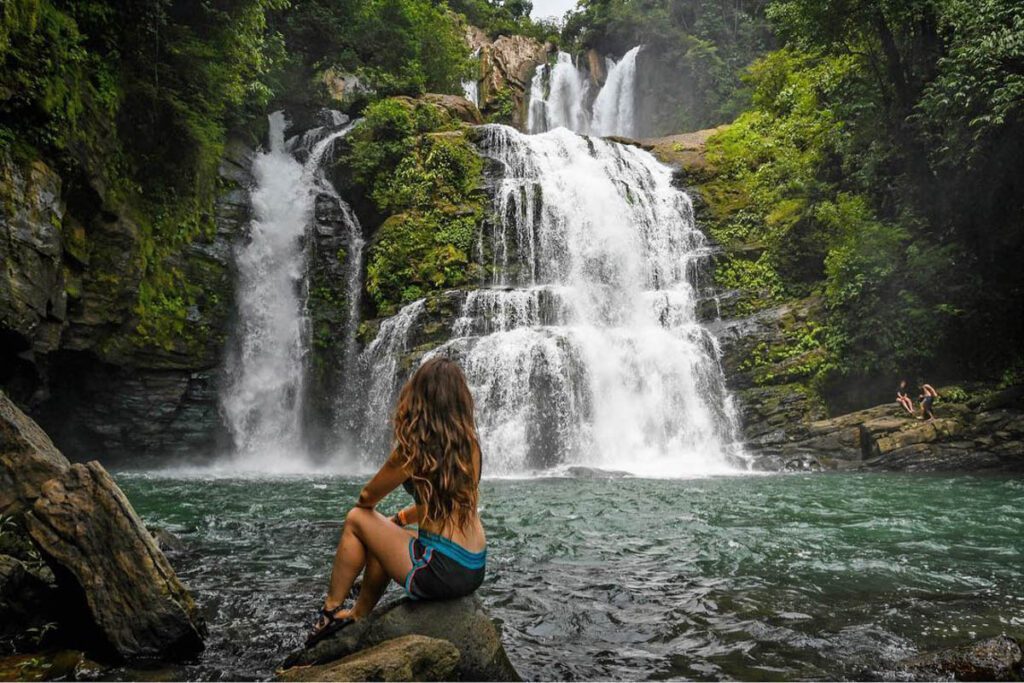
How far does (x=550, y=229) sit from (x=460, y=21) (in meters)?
20.6

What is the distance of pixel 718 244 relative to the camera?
19359 millimetres

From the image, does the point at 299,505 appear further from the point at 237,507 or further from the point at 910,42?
the point at 910,42

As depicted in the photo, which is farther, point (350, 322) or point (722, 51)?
point (722, 51)

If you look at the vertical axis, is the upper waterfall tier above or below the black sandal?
above

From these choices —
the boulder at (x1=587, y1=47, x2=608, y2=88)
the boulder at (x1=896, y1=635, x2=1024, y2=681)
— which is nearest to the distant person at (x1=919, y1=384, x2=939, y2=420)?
the boulder at (x1=896, y1=635, x2=1024, y2=681)

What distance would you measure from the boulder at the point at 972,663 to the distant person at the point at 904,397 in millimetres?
11705

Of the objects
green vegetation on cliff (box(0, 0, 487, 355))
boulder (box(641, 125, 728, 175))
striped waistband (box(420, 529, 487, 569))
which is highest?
boulder (box(641, 125, 728, 175))

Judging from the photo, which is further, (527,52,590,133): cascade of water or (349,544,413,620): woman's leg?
(527,52,590,133): cascade of water

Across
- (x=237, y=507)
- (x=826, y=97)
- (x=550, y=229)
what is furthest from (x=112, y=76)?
(x=826, y=97)

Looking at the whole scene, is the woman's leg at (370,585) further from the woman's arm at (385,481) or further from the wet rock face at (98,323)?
the wet rock face at (98,323)

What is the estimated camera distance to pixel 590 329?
16469 millimetres

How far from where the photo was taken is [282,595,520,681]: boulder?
119 inches

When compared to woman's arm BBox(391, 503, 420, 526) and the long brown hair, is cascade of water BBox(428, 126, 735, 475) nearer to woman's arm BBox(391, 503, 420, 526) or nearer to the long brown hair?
woman's arm BBox(391, 503, 420, 526)

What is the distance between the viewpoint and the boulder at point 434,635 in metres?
3.02
